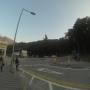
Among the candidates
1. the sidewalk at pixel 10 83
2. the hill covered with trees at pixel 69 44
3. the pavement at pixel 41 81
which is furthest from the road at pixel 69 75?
the hill covered with trees at pixel 69 44

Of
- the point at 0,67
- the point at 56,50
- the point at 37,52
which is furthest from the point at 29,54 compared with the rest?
the point at 0,67

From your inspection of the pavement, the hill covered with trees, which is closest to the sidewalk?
the pavement

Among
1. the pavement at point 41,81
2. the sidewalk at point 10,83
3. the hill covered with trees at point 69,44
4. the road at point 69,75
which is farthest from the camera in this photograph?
the hill covered with trees at point 69,44

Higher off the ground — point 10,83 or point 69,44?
point 69,44

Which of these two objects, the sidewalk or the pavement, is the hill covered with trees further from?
the sidewalk

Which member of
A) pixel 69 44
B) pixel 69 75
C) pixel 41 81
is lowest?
pixel 41 81

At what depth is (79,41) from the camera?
8869cm

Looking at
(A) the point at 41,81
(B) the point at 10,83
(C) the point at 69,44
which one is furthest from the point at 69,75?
(C) the point at 69,44

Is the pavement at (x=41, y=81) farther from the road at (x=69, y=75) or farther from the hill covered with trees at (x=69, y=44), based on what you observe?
the hill covered with trees at (x=69, y=44)

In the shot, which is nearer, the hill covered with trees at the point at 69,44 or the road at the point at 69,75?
the road at the point at 69,75

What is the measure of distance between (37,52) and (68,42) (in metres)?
17.8

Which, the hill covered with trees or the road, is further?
the hill covered with trees

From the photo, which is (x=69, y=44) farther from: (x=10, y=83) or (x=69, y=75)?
(x=10, y=83)

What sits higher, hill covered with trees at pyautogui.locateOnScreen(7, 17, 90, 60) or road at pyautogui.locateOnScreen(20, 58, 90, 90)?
hill covered with trees at pyautogui.locateOnScreen(7, 17, 90, 60)
